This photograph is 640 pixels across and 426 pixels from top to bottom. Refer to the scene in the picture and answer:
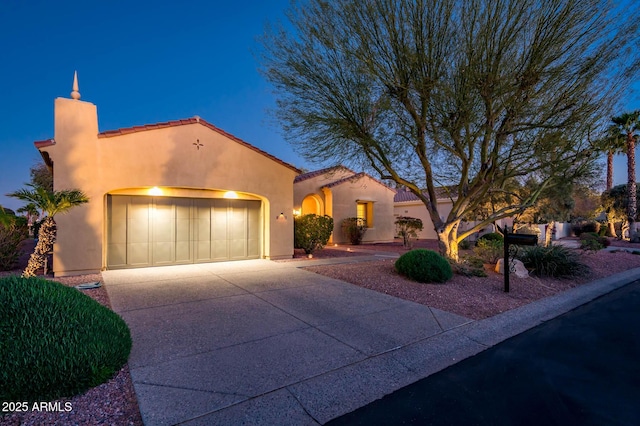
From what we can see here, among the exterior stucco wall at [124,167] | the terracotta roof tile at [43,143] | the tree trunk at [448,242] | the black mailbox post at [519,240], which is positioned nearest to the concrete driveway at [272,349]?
the exterior stucco wall at [124,167]

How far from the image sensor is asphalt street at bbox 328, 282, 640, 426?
9.22 ft

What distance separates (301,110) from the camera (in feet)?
29.7

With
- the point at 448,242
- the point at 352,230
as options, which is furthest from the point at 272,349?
the point at 352,230

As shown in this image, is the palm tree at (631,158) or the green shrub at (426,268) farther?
the palm tree at (631,158)

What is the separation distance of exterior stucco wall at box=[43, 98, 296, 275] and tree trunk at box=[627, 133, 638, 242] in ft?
83.5

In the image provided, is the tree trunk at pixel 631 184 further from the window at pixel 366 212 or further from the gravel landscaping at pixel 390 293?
the window at pixel 366 212

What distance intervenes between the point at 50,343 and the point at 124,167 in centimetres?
755

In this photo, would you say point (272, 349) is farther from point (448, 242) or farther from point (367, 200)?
point (367, 200)

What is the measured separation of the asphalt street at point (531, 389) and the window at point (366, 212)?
15491 mm

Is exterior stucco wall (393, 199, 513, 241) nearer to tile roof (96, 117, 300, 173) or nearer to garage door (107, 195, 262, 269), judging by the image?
garage door (107, 195, 262, 269)

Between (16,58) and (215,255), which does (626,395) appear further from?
(16,58)

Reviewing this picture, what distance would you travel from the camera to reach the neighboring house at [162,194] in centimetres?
855

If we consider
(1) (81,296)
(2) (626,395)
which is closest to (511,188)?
(2) (626,395)

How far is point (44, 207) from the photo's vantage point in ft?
23.8
